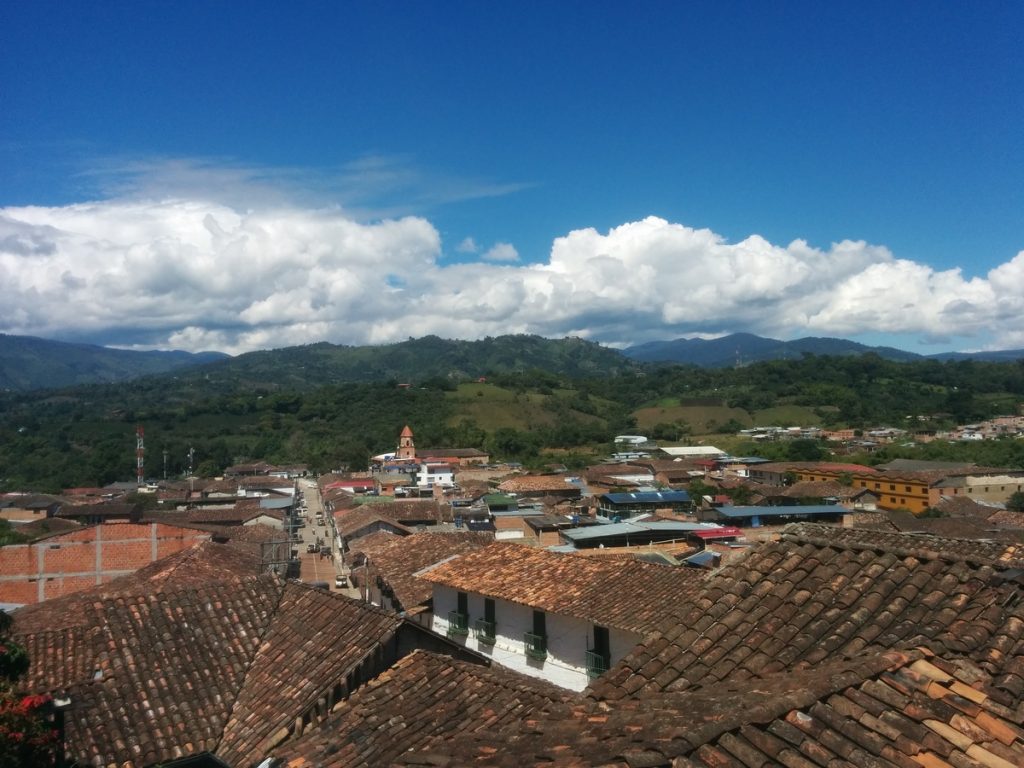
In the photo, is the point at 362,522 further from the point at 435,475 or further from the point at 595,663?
the point at 435,475

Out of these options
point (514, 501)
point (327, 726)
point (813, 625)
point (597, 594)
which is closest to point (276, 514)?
point (514, 501)

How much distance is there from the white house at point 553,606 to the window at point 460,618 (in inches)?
0.6

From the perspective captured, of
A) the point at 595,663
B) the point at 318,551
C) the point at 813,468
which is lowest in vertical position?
the point at 318,551

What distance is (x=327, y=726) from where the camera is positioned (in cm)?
596

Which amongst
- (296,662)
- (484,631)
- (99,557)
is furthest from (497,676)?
(99,557)

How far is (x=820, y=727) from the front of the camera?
116 inches

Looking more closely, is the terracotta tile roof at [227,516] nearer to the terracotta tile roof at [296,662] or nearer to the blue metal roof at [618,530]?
the blue metal roof at [618,530]

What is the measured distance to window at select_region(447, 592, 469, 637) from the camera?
1230cm

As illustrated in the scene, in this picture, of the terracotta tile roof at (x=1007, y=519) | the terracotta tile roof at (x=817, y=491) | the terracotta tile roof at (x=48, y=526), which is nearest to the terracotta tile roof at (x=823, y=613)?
the terracotta tile roof at (x=1007, y=519)

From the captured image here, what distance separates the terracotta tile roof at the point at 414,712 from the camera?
543 centimetres

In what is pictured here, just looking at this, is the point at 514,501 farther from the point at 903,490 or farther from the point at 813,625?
the point at 813,625

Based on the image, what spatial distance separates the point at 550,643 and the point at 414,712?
5117mm

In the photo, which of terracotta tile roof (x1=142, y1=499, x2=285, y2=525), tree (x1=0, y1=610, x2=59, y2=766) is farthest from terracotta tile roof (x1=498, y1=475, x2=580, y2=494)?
tree (x1=0, y1=610, x2=59, y2=766)

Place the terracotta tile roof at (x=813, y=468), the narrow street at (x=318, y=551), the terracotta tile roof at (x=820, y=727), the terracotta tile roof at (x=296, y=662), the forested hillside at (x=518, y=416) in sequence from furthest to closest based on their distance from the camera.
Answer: the forested hillside at (x=518, y=416) → the terracotta tile roof at (x=813, y=468) → the narrow street at (x=318, y=551) → the terracotta tile roof at (x=296, y=662) → the terracotta tile roof at (x=820, y=727)
